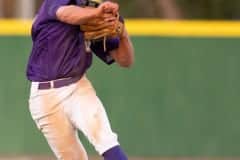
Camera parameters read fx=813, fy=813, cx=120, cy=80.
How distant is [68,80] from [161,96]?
2.75m

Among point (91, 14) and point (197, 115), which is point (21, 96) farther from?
point (91, 14)

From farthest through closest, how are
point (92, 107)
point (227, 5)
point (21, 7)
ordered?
A: point (227, 5) < point (21, 7) < point (92, 107)

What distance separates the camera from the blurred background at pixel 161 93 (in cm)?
780

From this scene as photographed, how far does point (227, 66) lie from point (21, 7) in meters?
2.30

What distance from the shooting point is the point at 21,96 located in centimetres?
785

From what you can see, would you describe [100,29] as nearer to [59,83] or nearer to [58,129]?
[59,83]

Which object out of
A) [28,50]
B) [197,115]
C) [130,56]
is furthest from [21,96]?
[130,56]

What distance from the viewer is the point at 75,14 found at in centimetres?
482

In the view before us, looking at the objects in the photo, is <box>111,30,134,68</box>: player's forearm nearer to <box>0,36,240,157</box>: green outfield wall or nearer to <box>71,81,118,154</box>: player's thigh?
<box>71,81,118,154</box>: player's thigh

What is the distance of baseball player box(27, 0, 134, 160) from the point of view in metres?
5.04

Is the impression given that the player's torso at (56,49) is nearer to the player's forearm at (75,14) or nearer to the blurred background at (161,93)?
the player's forearm at (75,14)

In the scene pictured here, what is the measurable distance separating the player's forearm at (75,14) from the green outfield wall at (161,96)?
2.95 meters

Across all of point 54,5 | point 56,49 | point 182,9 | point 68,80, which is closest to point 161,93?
point 182,9

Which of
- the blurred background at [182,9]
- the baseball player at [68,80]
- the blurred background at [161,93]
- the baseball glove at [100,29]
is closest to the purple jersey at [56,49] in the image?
the baseball player at [68,80]
